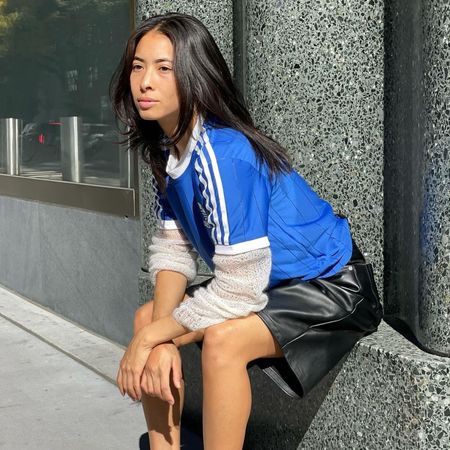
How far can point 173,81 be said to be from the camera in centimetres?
290

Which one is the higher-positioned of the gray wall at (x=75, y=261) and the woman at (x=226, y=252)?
the woman at (x=226, y=252)

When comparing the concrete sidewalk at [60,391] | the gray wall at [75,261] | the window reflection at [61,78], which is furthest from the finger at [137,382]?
the window reflection at [61,78]

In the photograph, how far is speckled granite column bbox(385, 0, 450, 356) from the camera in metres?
2.99

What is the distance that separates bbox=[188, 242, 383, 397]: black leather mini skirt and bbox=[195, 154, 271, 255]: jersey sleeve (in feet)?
0.87

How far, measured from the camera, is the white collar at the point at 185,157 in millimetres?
2932

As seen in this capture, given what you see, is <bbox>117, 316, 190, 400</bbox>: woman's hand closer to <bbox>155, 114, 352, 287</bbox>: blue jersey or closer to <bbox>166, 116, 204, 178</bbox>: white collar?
<bbox>155, 114, 352, 287</bbox>: blue jersey

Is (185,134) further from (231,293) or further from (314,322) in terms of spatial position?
(314,322)

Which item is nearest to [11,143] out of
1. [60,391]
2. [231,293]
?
[60,391]

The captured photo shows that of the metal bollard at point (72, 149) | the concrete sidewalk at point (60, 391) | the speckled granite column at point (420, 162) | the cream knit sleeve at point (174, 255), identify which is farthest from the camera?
the metal bollard at point (72, 149)

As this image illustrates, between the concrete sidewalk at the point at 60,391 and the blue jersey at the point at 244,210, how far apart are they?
121 cm

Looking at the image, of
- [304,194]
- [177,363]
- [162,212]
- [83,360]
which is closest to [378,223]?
[304,194]

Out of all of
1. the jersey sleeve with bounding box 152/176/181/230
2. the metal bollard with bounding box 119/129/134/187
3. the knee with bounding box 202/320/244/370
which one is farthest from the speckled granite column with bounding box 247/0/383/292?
the metal bollard with bounding box 119/129/134/187

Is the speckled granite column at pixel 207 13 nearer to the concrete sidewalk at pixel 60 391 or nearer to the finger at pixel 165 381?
the concrete sidewalk at pixel 60 391

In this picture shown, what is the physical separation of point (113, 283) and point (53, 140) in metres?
1.84
